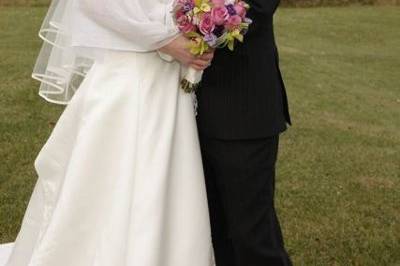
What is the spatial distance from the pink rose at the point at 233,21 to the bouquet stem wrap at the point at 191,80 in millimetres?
307

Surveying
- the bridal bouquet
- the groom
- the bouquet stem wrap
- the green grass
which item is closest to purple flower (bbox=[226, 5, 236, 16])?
the bridal bouquet

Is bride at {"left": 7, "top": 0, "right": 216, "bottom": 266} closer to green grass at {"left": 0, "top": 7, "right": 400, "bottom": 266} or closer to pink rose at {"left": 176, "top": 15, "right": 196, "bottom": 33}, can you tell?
pink rose at {"left": 176, "top": 15, "right": 196, "bottom": 33}

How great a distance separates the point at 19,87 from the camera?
8703 millimetres

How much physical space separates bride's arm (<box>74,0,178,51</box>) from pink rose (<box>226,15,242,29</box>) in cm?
26

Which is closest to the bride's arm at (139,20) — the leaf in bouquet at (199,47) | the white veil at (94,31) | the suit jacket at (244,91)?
the white veil at (94,31)

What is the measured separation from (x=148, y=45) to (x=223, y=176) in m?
0.65

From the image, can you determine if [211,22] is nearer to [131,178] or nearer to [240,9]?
[240,9]

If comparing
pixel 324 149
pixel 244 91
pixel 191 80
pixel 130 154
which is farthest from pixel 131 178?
pixel 324 149

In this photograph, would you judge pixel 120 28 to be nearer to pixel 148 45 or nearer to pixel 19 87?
pixel 148 45

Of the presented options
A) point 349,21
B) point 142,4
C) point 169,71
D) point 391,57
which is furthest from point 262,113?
point 349,21

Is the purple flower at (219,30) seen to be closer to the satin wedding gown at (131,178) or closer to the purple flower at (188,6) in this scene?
the purple flower at (188,6)

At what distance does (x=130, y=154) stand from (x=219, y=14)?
0.68 metres

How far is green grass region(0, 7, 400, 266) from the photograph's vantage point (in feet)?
15.1

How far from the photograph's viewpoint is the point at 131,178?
2.85m
